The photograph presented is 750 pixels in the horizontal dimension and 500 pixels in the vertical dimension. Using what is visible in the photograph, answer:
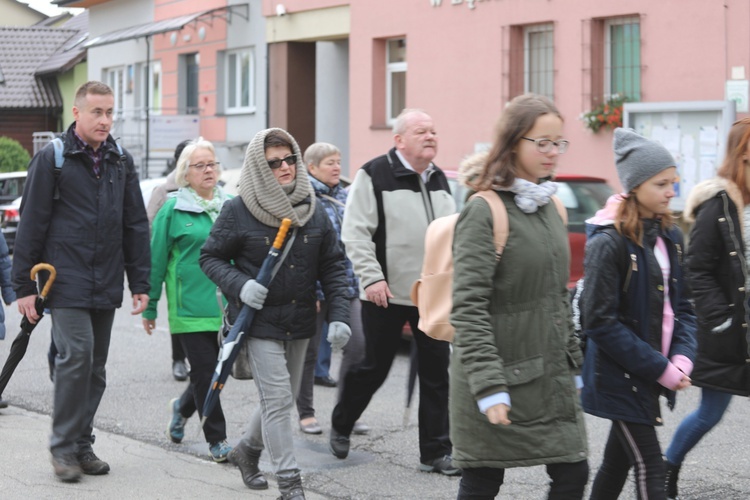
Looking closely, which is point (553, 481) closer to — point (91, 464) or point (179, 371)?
point (91, 464)

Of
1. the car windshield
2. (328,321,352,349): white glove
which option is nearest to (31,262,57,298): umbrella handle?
(328,321,352,349): white glove

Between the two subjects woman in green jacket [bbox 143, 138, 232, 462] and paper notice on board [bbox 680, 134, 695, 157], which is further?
paper notice on board [bbox 680, 134, 695, 157]

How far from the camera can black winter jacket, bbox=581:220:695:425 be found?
4562 mm

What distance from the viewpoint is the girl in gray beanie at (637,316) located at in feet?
15.0

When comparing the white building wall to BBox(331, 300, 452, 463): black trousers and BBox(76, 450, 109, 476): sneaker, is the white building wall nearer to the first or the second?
BBox(331, 300, 452, 463): black trousers

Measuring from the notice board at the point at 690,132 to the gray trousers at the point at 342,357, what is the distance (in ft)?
24.9

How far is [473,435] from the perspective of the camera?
166 inches

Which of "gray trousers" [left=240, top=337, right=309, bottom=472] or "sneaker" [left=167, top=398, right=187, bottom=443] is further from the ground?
"gray trousers" [left=240, top=337, right=309, bottom=472]

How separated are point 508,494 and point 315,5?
18.3 meters

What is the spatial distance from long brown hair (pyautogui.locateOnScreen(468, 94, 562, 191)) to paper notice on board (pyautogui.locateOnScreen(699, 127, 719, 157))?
10950mm

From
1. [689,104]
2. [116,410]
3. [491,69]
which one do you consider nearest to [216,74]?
[491,69]

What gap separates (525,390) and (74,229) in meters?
3.02

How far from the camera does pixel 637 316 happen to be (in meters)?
4.66

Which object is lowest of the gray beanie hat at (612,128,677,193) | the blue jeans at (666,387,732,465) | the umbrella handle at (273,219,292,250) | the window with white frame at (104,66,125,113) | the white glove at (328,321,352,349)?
the blue jeans at (666,387,732,465)
